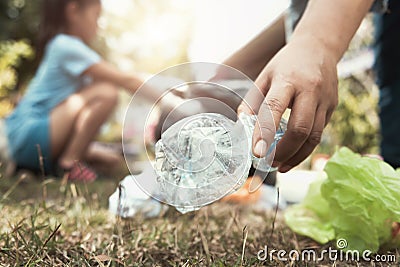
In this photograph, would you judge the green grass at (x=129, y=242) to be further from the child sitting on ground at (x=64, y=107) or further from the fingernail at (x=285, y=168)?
the child sitting on ground at (x=64, y=107)

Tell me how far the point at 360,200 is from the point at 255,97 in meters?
0.37

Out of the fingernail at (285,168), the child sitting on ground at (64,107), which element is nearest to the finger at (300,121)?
the fingernail at (285,168)

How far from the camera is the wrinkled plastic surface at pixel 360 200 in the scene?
0.97 meters

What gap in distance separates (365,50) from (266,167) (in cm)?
425

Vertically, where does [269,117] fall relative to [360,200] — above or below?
above

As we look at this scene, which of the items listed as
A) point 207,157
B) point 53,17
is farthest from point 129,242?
point 53,17

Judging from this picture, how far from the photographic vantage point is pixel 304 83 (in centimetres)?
82

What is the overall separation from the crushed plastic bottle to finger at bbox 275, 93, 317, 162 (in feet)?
0.09

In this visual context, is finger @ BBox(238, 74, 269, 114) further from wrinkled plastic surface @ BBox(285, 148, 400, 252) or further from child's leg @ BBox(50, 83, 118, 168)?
child's leg @ BBox(50, 83, 118, 168)
